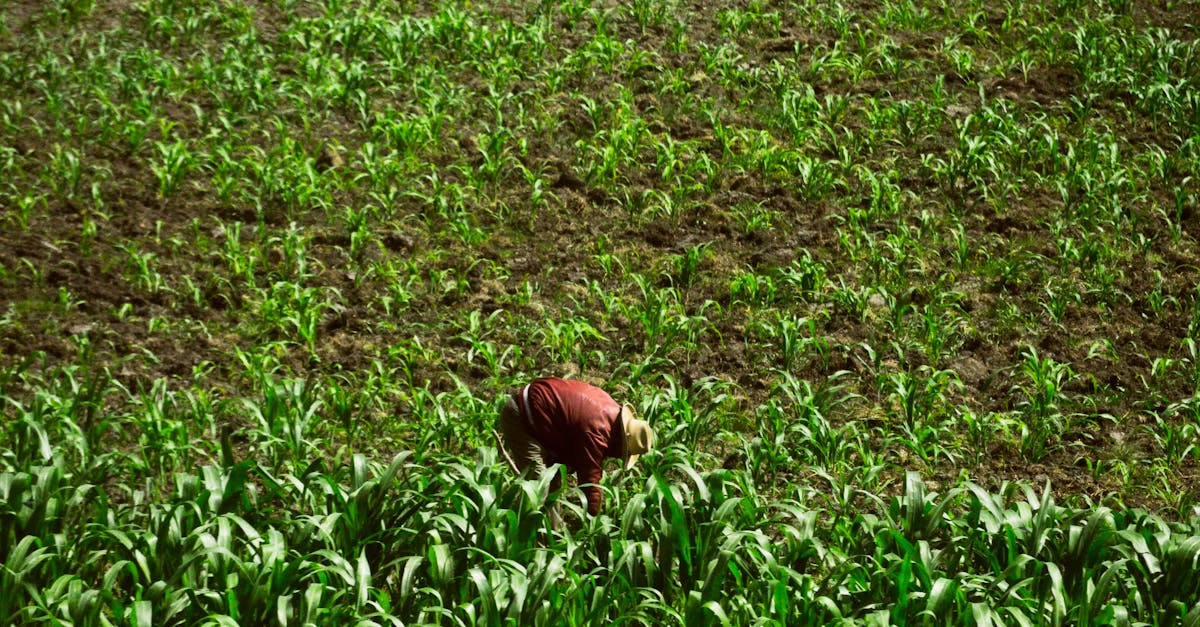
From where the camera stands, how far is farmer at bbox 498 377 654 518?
5.83 m

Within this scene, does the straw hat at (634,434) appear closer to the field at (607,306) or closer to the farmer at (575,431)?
the farmer at (575,431)

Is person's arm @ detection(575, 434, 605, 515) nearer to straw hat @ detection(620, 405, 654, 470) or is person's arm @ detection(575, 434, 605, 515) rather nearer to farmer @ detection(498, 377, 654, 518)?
farmer @ detection(498, 377, 654, 518)

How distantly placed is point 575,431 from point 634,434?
0.27 meters

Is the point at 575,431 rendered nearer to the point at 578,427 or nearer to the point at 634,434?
the point at 578,427

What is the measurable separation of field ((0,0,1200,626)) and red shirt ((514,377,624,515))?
178mm

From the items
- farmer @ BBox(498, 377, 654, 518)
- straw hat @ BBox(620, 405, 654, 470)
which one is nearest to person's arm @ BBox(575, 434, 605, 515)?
farmer @ BBox(498, 377, 654, 518)

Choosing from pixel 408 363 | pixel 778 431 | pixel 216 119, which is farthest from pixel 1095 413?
pixel 216 119

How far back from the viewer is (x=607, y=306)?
788 cm

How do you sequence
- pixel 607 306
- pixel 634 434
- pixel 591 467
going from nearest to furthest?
pixel 634 434 → pixel 591 467 → pixel 607 306

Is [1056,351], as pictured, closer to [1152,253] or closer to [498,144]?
[1152,253]

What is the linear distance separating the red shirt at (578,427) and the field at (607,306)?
0.18m

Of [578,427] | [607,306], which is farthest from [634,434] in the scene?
[607,306]

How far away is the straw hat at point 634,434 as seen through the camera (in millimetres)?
5777

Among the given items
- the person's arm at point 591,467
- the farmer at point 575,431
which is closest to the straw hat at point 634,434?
the farmer at point 575,431
